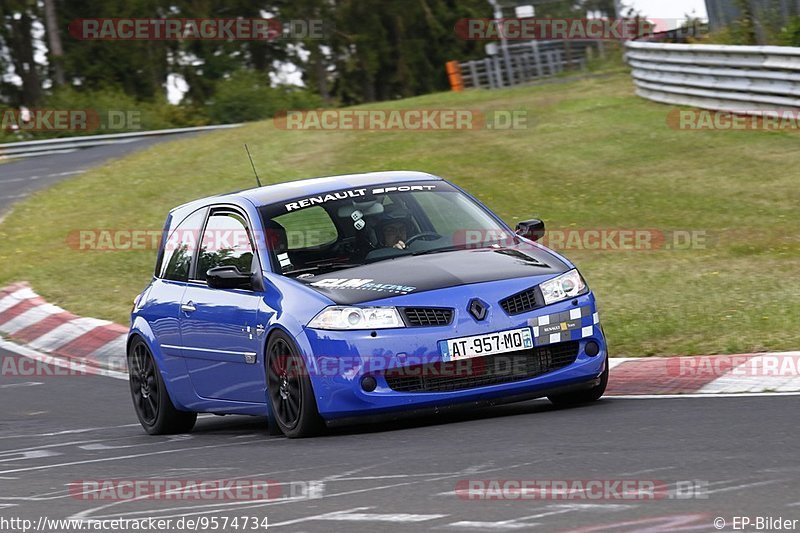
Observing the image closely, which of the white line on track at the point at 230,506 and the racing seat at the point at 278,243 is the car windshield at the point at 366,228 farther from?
the white line on track at the point at 230,506

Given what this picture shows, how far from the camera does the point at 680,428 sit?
288 inches

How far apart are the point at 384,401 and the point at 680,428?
1.63m

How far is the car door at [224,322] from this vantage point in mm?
8734

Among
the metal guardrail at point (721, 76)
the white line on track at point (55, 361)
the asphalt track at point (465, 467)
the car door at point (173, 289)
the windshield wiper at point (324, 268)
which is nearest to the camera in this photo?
the asphalt track at point (465, 467)

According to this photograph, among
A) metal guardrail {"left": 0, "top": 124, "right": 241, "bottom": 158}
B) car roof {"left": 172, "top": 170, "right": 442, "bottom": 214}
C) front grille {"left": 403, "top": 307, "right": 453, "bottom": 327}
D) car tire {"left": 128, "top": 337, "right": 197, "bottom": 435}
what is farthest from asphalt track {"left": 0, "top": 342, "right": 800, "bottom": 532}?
metal guardrail {"left": 0, "top": 124, "right": 241, "bottom": 158}

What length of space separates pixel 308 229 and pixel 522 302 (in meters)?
1.57

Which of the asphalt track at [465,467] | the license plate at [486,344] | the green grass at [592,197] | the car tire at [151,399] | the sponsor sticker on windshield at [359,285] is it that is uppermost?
the sponsor sticker on windshield at [359,285]

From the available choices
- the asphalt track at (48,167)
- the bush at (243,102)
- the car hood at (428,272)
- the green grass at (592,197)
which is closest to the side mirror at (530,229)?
the car hood at (428,272)

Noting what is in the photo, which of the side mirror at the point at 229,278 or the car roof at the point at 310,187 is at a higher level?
the car roof at the point at 310,187

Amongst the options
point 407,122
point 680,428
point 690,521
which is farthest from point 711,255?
point 407,122

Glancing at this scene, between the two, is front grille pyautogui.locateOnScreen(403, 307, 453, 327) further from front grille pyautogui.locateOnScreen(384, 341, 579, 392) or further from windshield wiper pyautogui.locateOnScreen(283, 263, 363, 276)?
windshield wiper pyautogui.locateOnScreen(283, 263, 363, 276)

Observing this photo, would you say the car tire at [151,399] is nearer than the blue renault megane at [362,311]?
No

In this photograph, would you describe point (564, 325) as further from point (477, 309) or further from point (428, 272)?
point (428, 272)

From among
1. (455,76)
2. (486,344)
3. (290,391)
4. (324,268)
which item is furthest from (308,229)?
(455,76)
